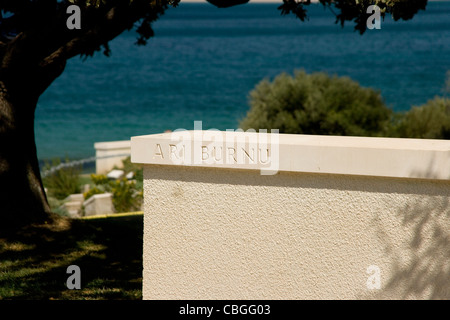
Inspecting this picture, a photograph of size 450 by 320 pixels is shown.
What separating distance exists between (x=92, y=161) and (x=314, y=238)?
2642 cm

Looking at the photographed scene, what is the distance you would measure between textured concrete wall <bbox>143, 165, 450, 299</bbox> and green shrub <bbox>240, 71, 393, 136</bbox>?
53.4 feet

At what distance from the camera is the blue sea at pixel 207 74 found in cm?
5191

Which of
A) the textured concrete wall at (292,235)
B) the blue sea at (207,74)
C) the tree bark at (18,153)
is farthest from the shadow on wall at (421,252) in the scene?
the blue sea at (207,74)

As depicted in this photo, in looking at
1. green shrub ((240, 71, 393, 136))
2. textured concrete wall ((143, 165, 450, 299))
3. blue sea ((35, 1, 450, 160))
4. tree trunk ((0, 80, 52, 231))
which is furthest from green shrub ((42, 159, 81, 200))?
blue sea ((35, 1, 450, 160))

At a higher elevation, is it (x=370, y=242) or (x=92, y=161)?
(x=370, y=242)

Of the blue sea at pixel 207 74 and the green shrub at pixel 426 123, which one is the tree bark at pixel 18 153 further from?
the blue sea at pixel 207 74

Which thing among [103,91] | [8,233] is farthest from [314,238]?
[103,91]

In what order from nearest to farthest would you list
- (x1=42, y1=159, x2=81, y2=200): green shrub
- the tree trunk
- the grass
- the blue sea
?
the grass → the tree trunk → (x1=42, y1=159, x2=81, y2=200): green shrub → the blue sea

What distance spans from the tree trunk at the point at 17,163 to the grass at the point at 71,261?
0.87ft

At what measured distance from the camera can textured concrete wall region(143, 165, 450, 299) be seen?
455 centimetres

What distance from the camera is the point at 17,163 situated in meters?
8.27

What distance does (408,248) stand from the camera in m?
4.58

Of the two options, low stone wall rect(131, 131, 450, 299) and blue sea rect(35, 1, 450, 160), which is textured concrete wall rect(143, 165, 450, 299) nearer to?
low stone wall rect(131, 131, 450, 299)
